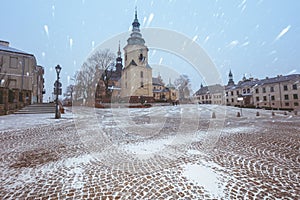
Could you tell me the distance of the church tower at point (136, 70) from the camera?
45094 mm

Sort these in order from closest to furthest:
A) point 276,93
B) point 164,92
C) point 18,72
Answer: point 18,72
point 276,93
point 164,92

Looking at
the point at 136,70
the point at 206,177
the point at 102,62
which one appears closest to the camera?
the point at 206,177

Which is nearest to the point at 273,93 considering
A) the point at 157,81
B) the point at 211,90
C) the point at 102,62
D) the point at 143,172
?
the point at 211,90

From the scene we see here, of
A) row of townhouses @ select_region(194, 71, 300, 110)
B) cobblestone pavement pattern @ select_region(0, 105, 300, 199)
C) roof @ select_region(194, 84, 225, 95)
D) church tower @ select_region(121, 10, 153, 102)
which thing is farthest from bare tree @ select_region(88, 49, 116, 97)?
roof @ select_region(194, 84, 225, 95)

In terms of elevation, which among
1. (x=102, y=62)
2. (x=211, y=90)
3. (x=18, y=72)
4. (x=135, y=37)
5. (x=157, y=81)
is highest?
Result: (x=135, y=37)

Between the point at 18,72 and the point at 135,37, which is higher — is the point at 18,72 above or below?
below

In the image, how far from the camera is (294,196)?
238cm

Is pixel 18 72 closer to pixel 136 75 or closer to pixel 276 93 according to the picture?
pixel 136 75

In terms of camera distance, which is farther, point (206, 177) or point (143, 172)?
point (143, 172)

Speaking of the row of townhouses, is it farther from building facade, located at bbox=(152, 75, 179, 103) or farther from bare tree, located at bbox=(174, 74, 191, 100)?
building facade, located at bbox=(152, 75, 179, 103)

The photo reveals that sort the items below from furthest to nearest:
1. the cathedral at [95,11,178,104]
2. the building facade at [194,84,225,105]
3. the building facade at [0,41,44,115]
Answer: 1. the building facade at [194,84,225,105]
2. the cathedral at [95,11,178,104]
3. the building facade at [0,41,44,115]

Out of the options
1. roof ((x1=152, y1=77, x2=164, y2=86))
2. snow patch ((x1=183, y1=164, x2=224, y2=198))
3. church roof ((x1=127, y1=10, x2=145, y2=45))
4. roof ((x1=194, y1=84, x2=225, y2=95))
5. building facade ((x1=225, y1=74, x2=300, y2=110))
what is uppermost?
church roof ((x1=127, y1=10, x2=145, y2=45))

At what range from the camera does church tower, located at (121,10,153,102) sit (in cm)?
Result: 4509

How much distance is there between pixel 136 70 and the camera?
4550cm
